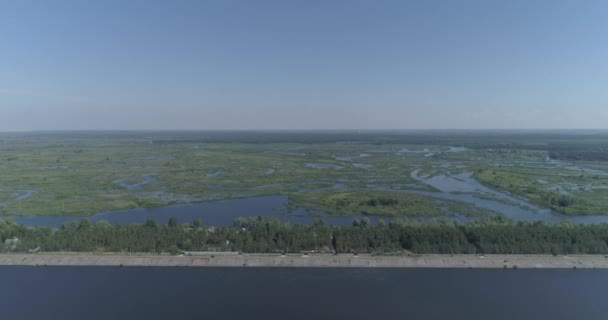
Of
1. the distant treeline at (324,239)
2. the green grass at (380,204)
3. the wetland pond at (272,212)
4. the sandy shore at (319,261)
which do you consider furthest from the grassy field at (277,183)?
the sandy shore at (319,261)

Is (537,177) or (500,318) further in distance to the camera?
(537,177)

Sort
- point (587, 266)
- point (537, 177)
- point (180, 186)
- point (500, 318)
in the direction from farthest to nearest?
point (537, 177)
point (180, 186)
point (587, 266)
point (500, 318)

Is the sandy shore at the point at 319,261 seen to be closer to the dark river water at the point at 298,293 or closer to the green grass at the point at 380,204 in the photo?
the dark river water at the point at 298,293

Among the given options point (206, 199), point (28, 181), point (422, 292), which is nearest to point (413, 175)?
point (206, 199)

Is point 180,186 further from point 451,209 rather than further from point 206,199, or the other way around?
point 451,209

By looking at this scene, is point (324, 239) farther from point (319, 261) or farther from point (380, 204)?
point (380, 204)

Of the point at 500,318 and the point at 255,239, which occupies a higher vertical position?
the point at 255,239

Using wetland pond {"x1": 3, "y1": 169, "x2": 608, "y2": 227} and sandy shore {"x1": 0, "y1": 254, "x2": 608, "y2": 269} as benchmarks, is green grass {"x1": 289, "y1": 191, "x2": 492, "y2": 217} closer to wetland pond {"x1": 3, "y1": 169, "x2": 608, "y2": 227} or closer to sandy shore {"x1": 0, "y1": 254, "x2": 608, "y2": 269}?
wetland pond {"x1": 3, "y1": 169, "x2": 608, "y2": 227}
